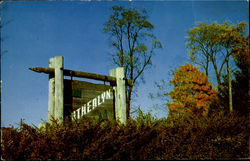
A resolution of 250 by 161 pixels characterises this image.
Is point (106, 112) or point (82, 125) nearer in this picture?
point (82, 125)

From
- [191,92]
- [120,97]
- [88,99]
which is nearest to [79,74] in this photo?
[88,99]

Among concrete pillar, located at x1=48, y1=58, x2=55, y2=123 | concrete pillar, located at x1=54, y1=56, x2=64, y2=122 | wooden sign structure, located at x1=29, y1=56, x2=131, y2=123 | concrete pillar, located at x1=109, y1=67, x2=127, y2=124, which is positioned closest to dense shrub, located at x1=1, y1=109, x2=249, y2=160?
wooden sign structure, located at x1=29, y1=56, x2=131, y2=123

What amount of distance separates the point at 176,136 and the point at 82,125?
1.92 metres

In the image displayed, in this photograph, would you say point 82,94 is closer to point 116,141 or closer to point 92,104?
point 92,104

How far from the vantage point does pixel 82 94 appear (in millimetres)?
6621

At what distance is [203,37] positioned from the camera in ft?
89.1

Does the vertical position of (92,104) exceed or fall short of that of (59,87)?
it falls short

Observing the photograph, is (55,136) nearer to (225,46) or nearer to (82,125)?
(82,125)

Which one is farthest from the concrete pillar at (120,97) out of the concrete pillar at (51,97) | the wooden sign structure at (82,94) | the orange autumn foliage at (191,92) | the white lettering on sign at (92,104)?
the orange autumn foliage at (191,92)

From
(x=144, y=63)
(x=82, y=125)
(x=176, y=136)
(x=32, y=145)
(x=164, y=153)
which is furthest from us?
(x=144, y=63)

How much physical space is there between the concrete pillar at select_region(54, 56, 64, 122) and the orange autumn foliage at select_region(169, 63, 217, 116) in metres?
19.1

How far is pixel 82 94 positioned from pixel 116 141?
10.1 ft

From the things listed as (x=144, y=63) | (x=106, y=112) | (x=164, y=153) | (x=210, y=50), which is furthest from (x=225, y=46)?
(x=164, y=153)

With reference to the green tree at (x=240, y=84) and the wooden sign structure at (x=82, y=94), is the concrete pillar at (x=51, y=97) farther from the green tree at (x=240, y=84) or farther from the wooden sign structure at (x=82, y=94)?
the green tree at (x=240, y=84)
